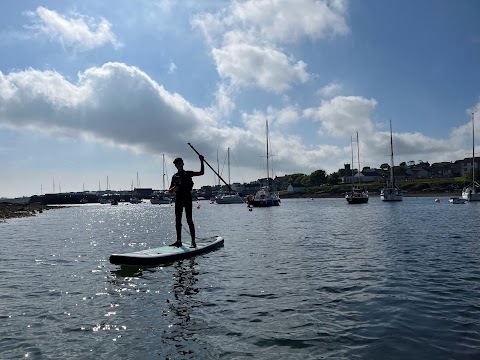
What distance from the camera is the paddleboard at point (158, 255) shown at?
13836mm

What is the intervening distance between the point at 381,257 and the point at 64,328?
1270 cm

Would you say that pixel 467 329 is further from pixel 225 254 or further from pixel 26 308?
pixel 225 254

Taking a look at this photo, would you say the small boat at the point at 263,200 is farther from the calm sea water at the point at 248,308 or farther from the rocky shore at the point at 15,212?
the calm sea water at the point at 248,308

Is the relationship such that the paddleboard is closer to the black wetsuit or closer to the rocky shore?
the black wetsuit

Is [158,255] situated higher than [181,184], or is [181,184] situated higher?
[181,184]

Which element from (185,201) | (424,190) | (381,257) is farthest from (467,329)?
(424,190)

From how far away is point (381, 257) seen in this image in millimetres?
16078

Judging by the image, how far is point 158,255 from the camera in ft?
47.4

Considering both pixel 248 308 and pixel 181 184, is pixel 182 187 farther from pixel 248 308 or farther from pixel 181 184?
pixel 248 308

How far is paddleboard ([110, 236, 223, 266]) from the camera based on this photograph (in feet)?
45.4

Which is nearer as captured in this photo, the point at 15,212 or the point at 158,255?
the point at 158,255

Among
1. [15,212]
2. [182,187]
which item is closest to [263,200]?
[15,212]

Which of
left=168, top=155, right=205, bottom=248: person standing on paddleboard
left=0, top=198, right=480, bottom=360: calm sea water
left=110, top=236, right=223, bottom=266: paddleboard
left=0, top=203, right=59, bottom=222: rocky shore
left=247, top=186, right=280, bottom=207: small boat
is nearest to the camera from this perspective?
left=0, top=198, right=480, bottom=360: calm sea water

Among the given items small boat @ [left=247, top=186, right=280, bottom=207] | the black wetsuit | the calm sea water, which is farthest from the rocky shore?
the calm sea water
